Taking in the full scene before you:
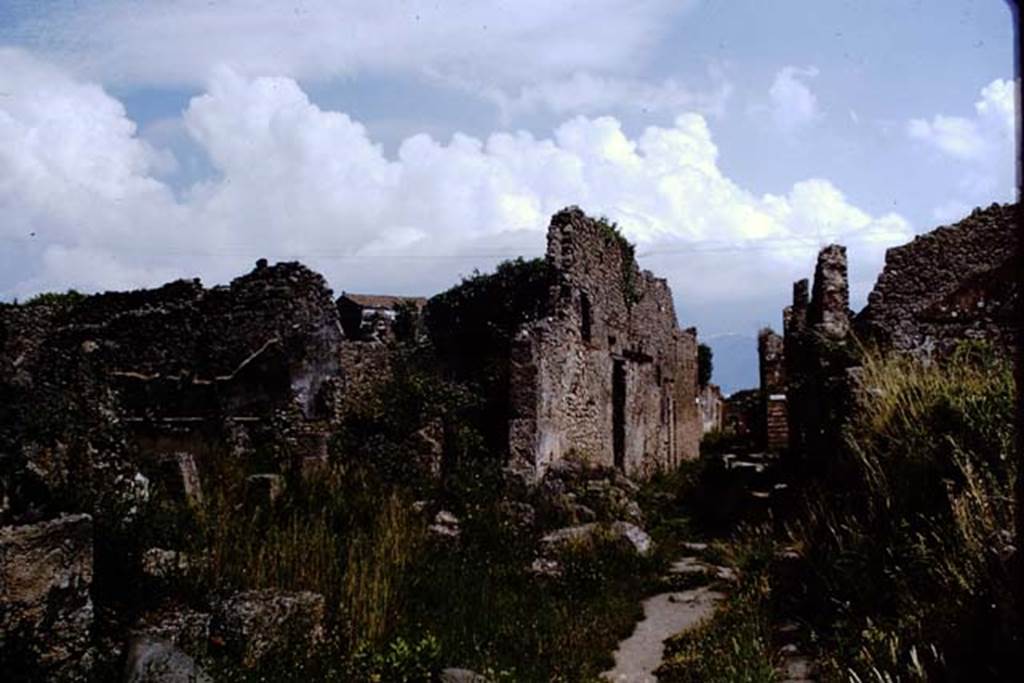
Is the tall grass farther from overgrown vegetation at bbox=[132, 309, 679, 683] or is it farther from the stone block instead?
the stone block

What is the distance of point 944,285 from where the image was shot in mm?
12055

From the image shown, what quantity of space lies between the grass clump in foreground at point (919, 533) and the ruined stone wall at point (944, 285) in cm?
131

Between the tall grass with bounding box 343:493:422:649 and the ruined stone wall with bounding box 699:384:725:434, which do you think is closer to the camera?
the tall grass with bounding box 343:493:422:649

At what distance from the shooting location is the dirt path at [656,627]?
24.5 feet

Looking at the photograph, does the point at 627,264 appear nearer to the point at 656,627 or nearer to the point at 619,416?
the point at 619,416

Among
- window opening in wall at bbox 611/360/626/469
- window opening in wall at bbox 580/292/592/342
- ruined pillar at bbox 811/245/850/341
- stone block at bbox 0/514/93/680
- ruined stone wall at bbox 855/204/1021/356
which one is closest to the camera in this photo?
stone block at bbox 0/514/93/680

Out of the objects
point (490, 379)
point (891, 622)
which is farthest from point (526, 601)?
point (490, 379)

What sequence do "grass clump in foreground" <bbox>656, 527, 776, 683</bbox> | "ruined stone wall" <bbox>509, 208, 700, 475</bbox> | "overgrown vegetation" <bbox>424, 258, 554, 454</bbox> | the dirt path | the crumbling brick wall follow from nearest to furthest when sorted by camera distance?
"grass clump in foreground" <bbox>656, 527, 776, 683</bbox>, the dirt path, "ruined stone wall" <bbox>509, 208, 700, 475</bbox>, the crumbling brick wall, "overgrown vegetation" <bbox>424, 258, 554, 454</bbox>

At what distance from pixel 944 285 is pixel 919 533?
617 centimetres

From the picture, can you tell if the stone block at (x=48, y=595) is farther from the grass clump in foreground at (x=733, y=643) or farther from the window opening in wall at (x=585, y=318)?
the window opening in wall at (x=585, y=318)

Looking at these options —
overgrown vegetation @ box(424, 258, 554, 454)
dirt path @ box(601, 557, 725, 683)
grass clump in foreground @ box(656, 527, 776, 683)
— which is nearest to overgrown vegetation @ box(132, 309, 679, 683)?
dirt path @ box(601, 557, 725, 683)

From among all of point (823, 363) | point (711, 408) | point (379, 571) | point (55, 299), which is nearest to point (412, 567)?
point (379, 571)

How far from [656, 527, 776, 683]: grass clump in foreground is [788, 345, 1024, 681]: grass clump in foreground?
427mm

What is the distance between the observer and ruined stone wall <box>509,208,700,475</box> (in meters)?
14.9
